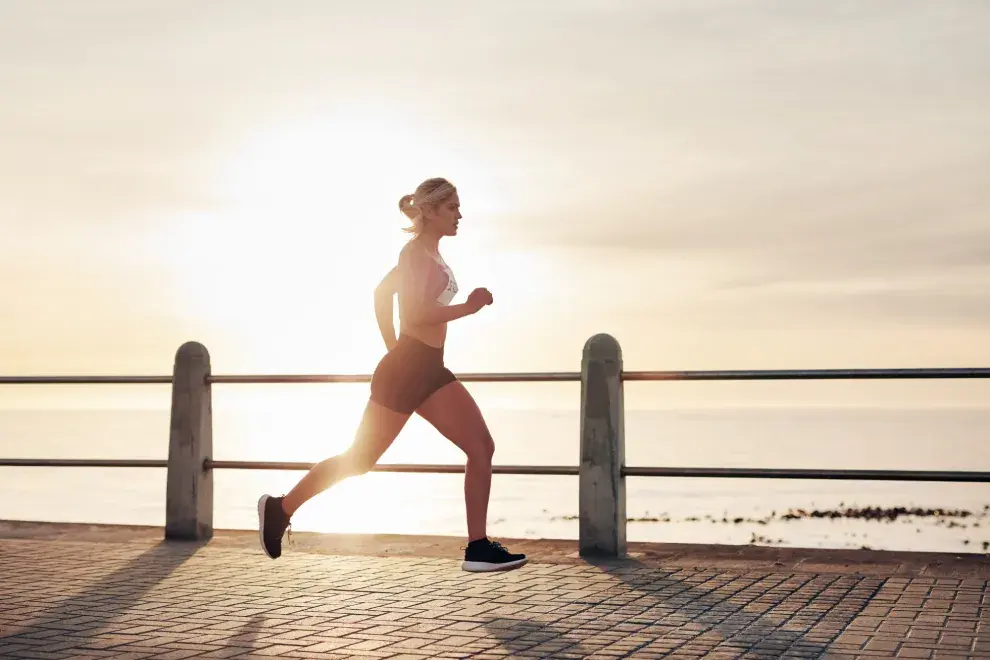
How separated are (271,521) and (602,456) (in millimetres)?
2414

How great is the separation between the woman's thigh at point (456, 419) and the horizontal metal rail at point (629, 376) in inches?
59.4

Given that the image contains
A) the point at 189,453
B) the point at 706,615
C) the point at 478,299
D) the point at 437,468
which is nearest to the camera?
the point at 706,615

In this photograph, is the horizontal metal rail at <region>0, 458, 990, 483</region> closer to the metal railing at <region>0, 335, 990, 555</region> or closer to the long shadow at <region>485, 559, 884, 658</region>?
the metal railing at <region>0, 335, 990, 555</region>

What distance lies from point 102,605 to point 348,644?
1840mm

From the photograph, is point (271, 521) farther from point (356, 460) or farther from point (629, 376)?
point (629, 376)

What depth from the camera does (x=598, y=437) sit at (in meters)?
9.48

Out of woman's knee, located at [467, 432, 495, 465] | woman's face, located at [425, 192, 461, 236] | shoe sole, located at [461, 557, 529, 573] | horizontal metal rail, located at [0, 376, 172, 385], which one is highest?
woman's face, located at [425, 192, 461, 236]

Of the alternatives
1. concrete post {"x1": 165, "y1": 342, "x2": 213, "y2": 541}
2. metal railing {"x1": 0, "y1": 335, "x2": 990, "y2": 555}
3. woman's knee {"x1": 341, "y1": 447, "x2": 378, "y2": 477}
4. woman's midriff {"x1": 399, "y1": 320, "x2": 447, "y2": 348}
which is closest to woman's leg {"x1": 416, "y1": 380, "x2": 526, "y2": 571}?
woman's midriff {"x1": 399, "y1": 320, "x2": 447, "y2": 348}

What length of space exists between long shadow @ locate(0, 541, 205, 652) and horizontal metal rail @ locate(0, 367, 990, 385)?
58.1 inches

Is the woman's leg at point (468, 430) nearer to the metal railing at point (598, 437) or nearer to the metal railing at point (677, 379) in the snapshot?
the metal railing at point (677, 379)

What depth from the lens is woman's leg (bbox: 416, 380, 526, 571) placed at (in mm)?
7887

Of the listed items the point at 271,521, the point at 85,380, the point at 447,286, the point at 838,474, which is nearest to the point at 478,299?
the point at 447,286

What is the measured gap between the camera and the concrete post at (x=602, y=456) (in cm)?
941

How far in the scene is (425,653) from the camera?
6012 millimetres
